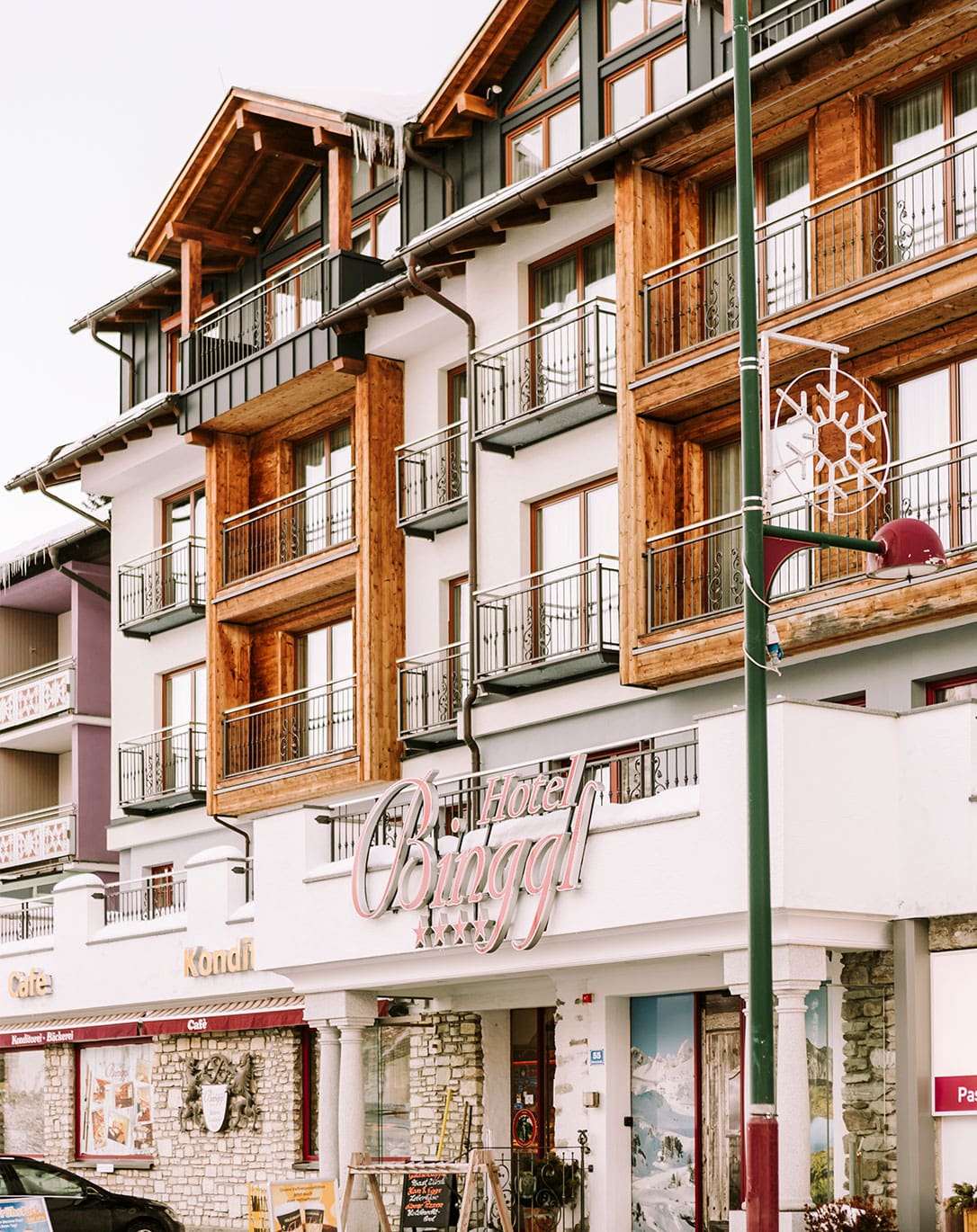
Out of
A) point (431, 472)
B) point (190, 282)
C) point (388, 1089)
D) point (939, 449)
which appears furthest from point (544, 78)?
point (388, 1089)

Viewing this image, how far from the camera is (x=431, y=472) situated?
28172mm

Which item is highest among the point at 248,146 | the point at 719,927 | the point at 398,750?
the point at 248,146

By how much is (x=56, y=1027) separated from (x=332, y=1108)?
34.6ft

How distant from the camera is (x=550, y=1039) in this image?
25.5 metres

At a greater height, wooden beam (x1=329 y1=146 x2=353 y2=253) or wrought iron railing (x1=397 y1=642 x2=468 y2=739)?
wooden beam (x1=329 y1=146 x2=353 y2=253)

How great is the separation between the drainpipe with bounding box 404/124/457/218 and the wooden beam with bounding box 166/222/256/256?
19.5ft

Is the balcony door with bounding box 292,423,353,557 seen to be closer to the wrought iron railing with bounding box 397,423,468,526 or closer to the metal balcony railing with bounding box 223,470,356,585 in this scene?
the metal balcony railing with bounding box 223,470,356,585

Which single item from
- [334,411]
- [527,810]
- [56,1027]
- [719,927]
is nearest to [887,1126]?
[719,927]

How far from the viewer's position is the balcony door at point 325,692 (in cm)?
2964

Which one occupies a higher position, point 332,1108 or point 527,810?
point 527,810

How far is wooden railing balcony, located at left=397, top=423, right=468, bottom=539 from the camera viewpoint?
2739cm

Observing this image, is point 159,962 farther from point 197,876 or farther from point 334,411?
point 334,411

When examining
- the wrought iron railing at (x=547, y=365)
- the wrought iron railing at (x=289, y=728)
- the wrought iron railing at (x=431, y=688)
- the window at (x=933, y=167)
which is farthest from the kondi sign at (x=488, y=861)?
the window at (x=933, y=167)

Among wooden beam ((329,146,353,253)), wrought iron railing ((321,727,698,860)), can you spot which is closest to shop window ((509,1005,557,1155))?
wrought iron railing ((321,727,698,860))
